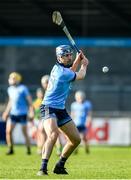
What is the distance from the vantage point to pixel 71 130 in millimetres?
13219

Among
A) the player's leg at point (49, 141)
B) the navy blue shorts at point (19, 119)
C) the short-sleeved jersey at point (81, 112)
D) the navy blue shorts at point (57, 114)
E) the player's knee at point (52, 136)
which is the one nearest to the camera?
the player's leg at point (49, 141)

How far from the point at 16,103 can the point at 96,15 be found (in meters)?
17.4

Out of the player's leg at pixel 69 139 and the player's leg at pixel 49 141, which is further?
the player's leg at pixel 69 139

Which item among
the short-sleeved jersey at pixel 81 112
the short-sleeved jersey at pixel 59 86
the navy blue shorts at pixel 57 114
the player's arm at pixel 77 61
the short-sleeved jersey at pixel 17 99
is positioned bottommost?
the short-sleeved jersey at pixel 81 112

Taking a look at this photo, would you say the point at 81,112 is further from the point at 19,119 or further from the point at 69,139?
the point at 69,139

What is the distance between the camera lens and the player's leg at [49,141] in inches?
506

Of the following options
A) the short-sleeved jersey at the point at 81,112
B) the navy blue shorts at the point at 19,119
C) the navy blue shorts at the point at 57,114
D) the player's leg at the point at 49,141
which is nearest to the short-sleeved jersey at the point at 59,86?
the navy blue shorts at the point at 57,114

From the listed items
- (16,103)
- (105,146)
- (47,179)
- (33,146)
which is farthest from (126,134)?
(47,179)

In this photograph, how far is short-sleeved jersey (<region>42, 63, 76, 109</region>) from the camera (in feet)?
42.9

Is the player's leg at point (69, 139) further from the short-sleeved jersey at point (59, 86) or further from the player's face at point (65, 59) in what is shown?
the player's face at point (65, 59)

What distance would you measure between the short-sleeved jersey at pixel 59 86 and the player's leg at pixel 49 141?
0.95 ft

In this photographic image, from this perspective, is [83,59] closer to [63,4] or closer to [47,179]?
[47,179]

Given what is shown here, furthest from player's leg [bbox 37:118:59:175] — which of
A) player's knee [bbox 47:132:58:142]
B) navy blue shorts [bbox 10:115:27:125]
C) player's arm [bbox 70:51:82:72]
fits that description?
navy blue shorts [bbox 10:115:27:125]

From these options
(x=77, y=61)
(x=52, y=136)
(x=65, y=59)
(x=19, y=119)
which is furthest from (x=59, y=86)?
(x=19, y=119)
